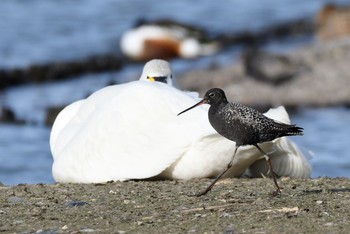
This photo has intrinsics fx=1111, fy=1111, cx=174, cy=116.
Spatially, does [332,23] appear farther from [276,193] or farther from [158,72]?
[276,193]

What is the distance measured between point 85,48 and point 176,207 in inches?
613

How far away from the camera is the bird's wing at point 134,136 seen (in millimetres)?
8383

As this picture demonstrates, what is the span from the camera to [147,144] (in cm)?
850

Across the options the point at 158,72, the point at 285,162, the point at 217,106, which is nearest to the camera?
the point at 217,106

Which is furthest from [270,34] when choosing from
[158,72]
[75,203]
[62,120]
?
[75,203]

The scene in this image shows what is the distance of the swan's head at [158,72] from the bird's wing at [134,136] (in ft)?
3.88

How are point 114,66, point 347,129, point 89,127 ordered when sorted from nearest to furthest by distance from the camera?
point 89,127, point 347,129, point 114,66

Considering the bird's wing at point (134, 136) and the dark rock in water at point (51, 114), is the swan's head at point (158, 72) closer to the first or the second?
the bird's wing at point (134, 136)

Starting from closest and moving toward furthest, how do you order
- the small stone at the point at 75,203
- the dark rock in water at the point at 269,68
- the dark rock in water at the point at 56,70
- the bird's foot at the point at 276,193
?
the small stone at the point at 75,203
the bird's foot at the point at 276,193
the dark rock in water at the point at 269,68
the dark rock in water at the point at 56,70

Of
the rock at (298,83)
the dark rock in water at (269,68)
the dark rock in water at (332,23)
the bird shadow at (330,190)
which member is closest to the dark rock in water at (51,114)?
the rock at (298,83)

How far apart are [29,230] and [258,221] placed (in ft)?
4.46

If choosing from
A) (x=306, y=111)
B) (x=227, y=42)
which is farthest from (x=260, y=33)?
(x=306, y=111)

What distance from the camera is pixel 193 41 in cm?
2234

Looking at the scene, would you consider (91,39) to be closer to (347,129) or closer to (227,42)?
(227,42)
